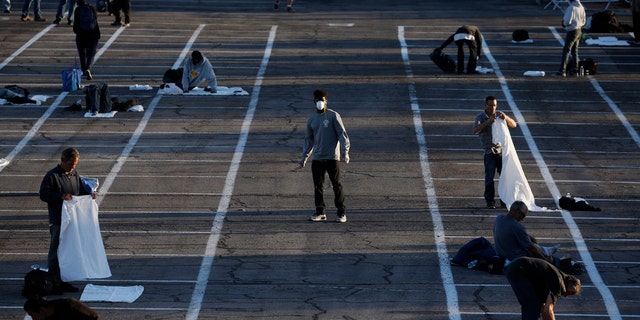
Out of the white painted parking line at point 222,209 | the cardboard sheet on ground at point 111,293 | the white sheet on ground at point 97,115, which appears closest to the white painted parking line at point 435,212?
the white painted parking line at point 222,209

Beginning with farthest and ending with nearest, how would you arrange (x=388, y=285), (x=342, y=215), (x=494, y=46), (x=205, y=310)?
1. (x=494, y=46)
2. (x=342, y=215)
3. (x=388, y=285)
4. (x=205, y=310)

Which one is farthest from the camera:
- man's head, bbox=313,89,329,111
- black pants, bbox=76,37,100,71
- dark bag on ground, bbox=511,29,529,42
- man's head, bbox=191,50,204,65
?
dark bag on ground, bbox=511,29,529,42

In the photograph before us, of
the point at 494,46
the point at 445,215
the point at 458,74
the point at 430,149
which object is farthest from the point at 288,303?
the point at 494,46

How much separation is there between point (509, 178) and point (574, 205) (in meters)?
1.11

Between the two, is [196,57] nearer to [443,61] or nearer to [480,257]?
[443,61]

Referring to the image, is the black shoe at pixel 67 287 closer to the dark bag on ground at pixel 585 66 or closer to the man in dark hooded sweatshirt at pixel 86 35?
the man in dark hooded sweatshirt at pixel 86 35

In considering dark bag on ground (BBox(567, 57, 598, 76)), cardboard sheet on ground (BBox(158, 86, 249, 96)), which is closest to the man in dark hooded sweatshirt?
cardboard sheet on ground (BBox(158, 86, 249, 96))

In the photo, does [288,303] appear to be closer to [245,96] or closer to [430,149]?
[430,149]

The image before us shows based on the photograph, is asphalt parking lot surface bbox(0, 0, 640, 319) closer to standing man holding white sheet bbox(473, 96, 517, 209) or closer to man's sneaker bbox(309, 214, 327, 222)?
man's sneaker bbox(309, 214, 327, 222)

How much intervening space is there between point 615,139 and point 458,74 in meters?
6.10

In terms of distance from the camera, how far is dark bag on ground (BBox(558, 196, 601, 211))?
1931 cm

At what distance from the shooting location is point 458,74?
29344 millimetres

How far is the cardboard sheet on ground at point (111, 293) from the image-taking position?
49.6 feet

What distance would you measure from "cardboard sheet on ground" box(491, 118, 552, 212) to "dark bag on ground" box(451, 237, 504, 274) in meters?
2.67
